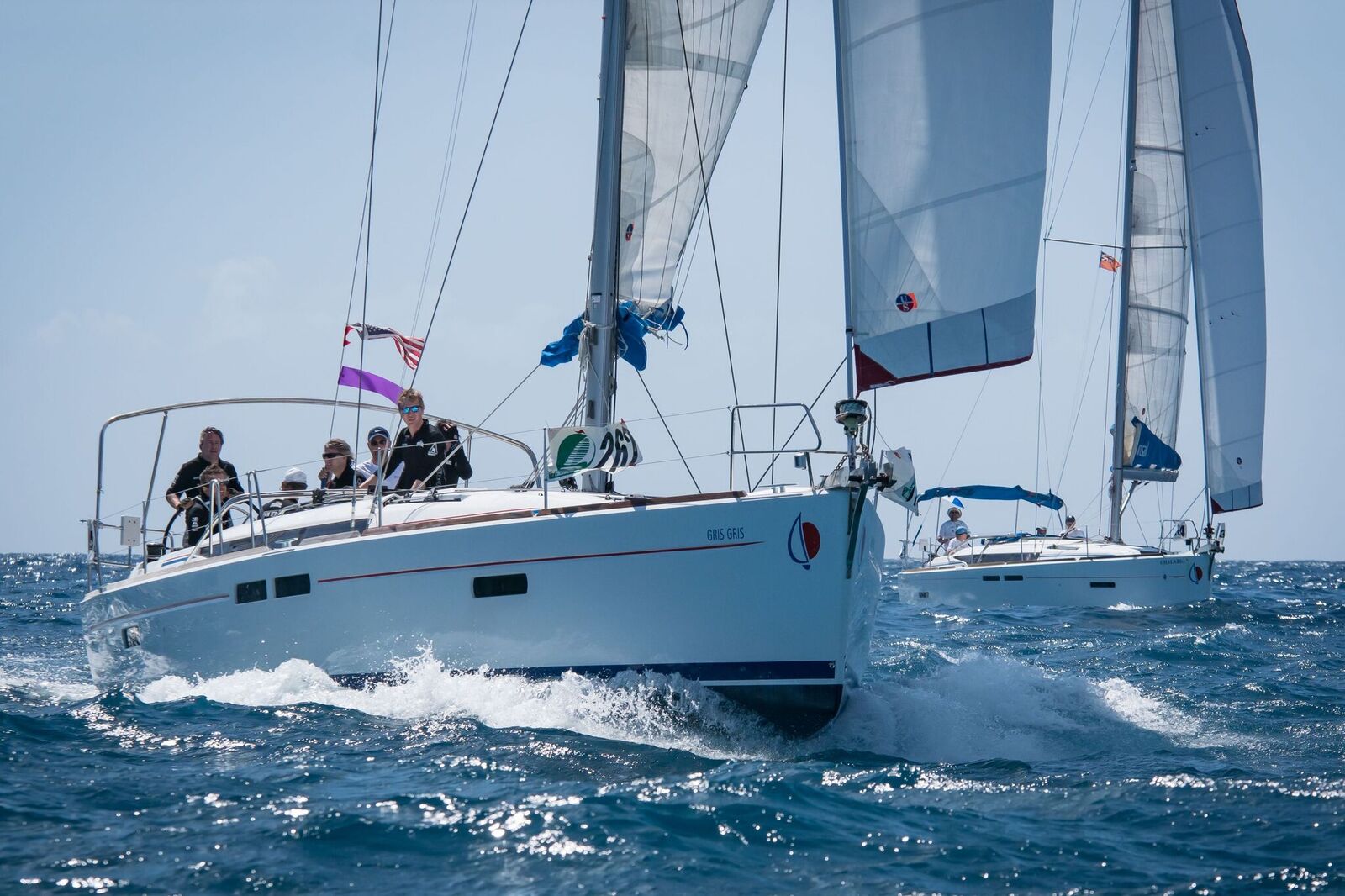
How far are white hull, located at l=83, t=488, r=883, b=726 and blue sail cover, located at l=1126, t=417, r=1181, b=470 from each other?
659 inches

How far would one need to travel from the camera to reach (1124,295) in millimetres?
22922

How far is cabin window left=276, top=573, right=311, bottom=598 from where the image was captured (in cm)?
766

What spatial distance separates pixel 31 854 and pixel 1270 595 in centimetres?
2720

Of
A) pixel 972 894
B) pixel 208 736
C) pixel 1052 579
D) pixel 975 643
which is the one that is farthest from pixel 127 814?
pixel 1052 579

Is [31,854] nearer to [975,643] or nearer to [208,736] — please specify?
[208,736]

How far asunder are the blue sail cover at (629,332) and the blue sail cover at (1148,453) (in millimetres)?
15330

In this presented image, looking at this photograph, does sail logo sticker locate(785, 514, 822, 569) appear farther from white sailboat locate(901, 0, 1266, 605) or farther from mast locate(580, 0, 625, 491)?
white sailboat locate(901, 0, 1266, 605)

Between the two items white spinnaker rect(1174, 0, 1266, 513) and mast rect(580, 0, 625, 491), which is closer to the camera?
mast rect(580, 0, 625, 491)

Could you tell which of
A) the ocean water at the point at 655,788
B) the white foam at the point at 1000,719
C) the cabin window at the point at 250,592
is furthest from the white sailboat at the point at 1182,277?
the cabin window at the point at 250,592

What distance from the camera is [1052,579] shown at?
20.1m

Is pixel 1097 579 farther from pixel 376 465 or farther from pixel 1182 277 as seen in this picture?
pixel 376 465

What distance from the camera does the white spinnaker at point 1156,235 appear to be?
22953 mm

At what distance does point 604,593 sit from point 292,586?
7.58ft

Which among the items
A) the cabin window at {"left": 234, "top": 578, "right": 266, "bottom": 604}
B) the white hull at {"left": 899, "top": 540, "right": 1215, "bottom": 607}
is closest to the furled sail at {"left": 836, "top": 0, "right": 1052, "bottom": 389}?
the cabin window at {"left": 234, "top": 578, "right": 266, "bottom": 604}
